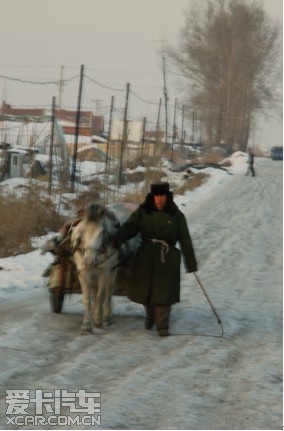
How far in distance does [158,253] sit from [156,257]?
0.05m

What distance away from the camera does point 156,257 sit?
35.8 feet

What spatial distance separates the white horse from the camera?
403 inches

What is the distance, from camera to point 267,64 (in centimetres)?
8519

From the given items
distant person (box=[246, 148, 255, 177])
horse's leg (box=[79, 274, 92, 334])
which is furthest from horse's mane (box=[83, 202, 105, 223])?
distant person (box=[246, 148, 255, 177])

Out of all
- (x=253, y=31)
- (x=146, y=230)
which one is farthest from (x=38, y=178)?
(x=253, y=31)

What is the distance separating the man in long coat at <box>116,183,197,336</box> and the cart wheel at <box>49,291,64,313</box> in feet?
3.82

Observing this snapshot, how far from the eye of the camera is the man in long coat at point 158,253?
1083cm

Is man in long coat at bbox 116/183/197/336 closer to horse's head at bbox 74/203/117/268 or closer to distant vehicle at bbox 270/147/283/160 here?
horse's head at bbox 74/203/117/268

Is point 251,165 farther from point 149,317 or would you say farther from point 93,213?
point 93,213

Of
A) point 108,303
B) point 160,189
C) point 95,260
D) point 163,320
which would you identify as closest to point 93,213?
point 95,260

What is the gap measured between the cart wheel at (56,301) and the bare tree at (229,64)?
72126 millimetres

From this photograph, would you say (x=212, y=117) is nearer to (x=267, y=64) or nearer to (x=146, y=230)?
(x=267, y=64)

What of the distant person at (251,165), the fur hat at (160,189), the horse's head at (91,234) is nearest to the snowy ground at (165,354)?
the horse's head at (91,234)

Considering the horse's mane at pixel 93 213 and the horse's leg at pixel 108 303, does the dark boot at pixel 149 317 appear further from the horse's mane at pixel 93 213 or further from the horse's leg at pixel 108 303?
the horse's mane at pixel 93 213
